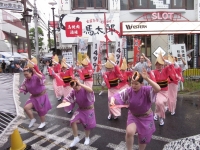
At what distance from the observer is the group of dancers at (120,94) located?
3.57 m

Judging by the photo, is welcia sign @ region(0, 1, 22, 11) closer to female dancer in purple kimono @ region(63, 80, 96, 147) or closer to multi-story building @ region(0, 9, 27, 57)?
female dancer in purple kimono @ region(63, 80, 96, 147)

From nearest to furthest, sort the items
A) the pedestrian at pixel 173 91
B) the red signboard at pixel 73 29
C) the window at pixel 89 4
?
the pedestrian at pixel 173 91, the red signboard at pixel 73 29, the window at pixel 89 4

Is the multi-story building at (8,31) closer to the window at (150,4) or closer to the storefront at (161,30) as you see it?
the window at (150,4)

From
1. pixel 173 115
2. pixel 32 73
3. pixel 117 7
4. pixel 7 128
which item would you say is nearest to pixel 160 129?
pixel 173 115

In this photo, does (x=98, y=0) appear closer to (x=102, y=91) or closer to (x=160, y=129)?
(x=102, y=91)

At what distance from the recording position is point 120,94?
12.2 ft

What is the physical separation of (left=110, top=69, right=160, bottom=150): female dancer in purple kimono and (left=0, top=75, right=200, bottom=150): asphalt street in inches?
36.0

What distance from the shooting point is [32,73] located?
5.54 m

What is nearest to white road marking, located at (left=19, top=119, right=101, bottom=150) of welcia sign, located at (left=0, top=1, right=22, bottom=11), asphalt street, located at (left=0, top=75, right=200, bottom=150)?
asphalt street, located at (left=0, top=75, right=200, bottom=150)

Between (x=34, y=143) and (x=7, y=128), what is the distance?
2.85 m

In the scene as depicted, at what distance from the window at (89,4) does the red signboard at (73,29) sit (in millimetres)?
1237

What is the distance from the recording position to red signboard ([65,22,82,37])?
13984mm

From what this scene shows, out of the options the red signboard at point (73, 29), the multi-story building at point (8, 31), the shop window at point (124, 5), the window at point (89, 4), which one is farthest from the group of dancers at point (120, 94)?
the multi-story building at point (8, 31)

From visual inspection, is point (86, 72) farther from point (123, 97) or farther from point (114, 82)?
point (123, 97)
